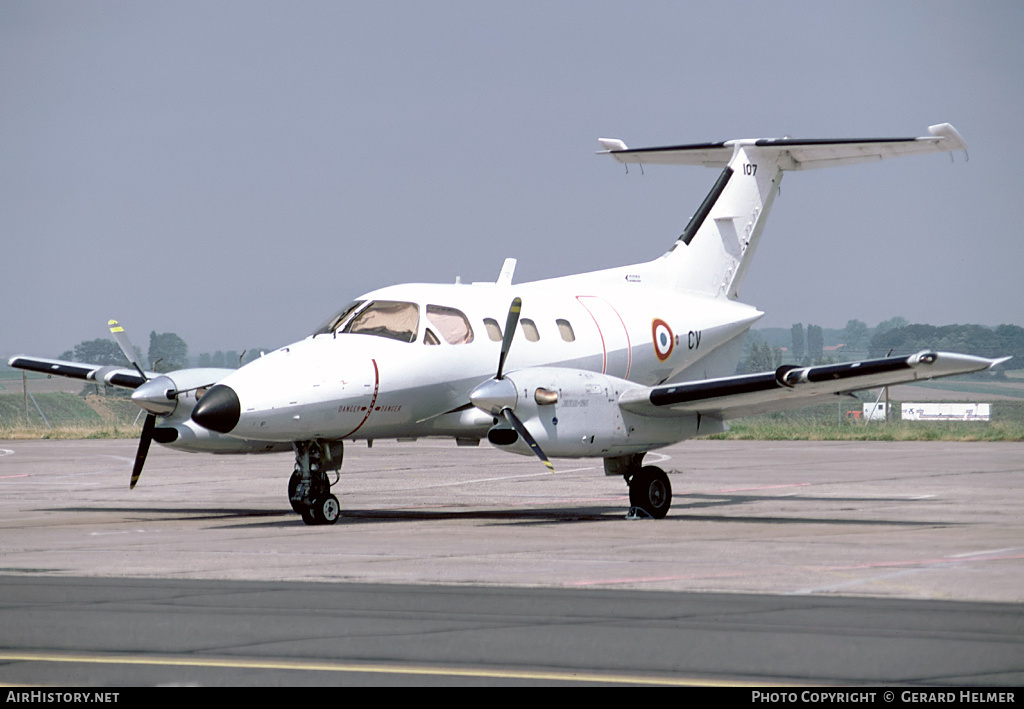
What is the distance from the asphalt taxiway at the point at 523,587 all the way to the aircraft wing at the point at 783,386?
1.62 meters

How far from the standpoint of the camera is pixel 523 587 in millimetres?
11375

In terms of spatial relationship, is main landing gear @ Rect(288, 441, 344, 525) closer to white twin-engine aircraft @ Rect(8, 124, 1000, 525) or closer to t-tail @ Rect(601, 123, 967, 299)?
white twin-engine aircraft @ Rect(8, 124, 1000, 525)

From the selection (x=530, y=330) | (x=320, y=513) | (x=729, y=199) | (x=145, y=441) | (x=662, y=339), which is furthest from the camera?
(x=729, y=199)

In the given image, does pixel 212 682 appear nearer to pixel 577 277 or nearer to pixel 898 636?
pixel 898 636

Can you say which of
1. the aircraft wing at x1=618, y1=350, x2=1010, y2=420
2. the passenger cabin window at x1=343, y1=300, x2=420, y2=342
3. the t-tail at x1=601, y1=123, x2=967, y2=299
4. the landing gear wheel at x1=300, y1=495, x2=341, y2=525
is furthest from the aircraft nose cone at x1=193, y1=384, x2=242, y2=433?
the t-tail at x1=601, y1=123, x2=967, y2=299

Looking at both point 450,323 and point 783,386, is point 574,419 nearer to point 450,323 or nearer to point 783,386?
point 450,323

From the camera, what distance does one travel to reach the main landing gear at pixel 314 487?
18.2m

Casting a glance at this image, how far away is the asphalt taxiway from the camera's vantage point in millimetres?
7949

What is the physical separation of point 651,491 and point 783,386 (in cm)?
264

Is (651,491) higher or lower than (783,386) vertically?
lower

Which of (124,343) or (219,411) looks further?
(124,343)

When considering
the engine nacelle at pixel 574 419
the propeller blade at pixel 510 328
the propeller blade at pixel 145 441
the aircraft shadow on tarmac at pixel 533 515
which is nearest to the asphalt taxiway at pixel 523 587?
the aircraft shadow on tarmac at pixel 533 515

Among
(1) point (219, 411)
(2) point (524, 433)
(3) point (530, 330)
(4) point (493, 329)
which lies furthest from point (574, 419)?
(1) point (219, 411)

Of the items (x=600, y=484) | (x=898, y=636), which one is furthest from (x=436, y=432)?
(x=898, y=636)
